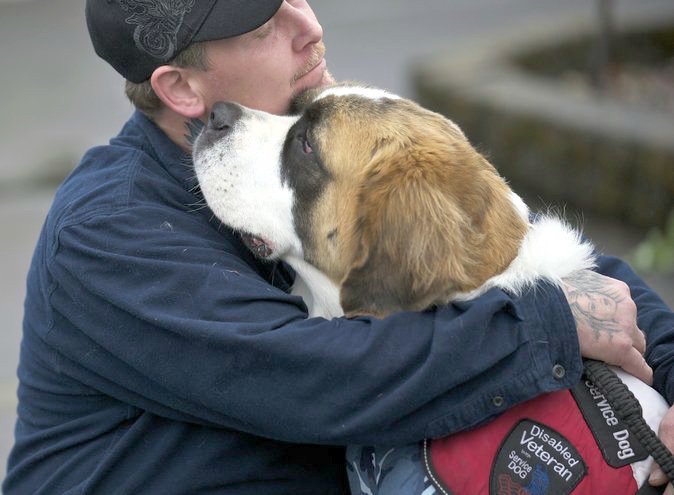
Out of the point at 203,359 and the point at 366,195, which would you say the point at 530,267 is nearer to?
the point at 366,195

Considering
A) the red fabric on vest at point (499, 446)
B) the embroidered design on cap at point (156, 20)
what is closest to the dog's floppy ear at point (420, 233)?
the red fabric on vest at point (499, 446)

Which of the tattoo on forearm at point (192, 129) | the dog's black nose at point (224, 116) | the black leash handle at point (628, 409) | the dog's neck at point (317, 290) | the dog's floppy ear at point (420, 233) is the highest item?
the dog's black nose at point (224, 116)

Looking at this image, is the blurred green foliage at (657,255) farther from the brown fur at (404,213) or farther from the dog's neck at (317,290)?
the dog's neck at (317,290)

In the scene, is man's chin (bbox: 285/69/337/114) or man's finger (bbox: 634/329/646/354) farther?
man's chin (bbox: 285/69/337/114)

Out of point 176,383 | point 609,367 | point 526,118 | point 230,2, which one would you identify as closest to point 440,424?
point 609,367

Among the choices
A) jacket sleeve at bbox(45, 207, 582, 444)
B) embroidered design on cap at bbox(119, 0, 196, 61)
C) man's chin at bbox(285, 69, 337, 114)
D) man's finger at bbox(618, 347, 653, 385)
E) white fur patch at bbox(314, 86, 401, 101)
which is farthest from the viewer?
man's chin at bbox(285, 69, 337, 114)

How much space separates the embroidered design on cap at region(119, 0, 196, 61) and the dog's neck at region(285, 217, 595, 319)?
76 cm

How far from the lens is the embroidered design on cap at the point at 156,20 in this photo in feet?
10.1

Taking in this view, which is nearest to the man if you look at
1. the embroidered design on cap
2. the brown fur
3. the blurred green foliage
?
the embroidered design on cap

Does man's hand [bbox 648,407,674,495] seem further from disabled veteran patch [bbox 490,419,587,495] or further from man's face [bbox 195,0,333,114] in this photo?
man's face [bbox 195,0,333,114]

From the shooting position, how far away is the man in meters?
2.67

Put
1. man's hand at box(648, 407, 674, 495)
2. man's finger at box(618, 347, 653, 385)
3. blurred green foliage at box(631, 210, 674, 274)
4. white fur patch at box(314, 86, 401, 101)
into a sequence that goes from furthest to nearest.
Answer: blurred green foliage at box(631, 210, 674, 274) < white fur patch at box(314, 86, 401, 101) < man's finger at box(618, 347, 653, 385) < man's hand at box(648, 407, 674, 495)

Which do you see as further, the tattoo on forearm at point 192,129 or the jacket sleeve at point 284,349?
the tattoo on forearm at point 192,129

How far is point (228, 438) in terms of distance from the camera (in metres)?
2.97
